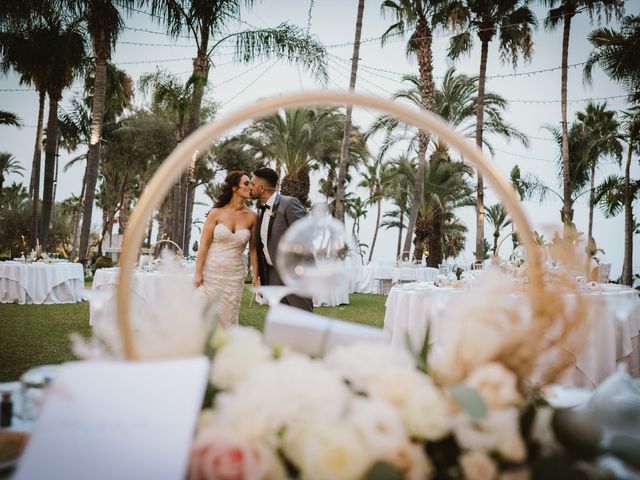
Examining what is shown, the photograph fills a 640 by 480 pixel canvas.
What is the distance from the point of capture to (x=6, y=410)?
1203mm

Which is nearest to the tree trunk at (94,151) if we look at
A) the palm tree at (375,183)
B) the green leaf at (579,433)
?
the green leaf at (579,433)

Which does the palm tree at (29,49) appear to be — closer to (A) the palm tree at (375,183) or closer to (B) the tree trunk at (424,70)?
(B) the tree trunk at (424,70)

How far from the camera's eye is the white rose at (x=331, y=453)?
0.73 m

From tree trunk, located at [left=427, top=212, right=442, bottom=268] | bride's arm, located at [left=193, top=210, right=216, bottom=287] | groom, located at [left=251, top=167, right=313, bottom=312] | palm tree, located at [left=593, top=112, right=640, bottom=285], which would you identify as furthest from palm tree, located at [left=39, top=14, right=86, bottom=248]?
palm tree, located at [left=593, top=112, right=640, bottom=285]

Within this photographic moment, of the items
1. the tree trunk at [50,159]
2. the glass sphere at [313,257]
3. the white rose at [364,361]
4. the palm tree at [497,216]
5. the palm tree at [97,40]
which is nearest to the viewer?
the white rose at [364,361]

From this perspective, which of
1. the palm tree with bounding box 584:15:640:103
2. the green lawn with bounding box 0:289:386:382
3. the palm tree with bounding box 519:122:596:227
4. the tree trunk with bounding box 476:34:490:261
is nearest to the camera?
the green lawn with bounding box 0:289:386:382

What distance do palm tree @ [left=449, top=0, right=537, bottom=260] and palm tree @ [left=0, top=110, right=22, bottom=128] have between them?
22.3 metres

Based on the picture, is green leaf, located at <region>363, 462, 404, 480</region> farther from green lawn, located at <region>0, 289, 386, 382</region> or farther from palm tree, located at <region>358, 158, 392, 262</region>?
palm tree, located at <region>358, 158, 392, 262</region>

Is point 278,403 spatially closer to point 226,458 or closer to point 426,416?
point 226,458

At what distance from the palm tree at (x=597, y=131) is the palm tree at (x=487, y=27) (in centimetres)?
1003

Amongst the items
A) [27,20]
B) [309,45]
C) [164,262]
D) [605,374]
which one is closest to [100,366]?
[164,262]

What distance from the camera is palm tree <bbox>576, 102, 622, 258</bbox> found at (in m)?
23.8

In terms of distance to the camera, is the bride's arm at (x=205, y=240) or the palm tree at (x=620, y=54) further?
the palm tree at (x=620, y=54)

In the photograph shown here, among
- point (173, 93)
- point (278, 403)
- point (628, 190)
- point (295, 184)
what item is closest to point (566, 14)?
point (628, 190)
